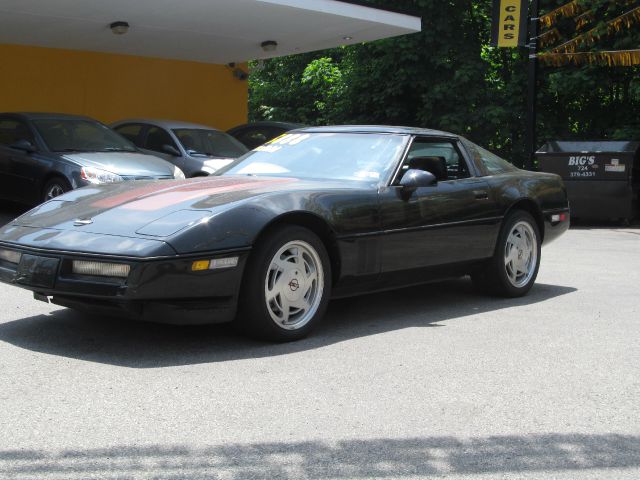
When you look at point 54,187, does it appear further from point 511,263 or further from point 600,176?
point 600,176

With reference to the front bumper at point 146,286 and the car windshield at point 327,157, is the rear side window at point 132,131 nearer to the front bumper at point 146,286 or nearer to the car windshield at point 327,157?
the car windshield at point 327,157

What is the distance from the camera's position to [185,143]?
14148 millimetres

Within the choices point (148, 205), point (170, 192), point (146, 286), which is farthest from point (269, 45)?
point (146, 286)

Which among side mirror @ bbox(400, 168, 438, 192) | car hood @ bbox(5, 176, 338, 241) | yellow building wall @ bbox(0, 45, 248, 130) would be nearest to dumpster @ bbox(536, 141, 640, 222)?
yellow building wall @ bbox(0, 45, 248, 130)

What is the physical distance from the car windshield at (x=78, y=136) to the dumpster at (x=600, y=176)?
7.09 meters

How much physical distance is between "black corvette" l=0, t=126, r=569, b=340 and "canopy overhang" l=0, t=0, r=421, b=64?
826 cm

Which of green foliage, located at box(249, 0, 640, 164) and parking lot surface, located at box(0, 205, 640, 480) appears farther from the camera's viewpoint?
green foliage, located at box(249, 0, 640, 164)

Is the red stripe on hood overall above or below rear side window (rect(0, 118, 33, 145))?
below

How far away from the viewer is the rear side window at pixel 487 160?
721cm

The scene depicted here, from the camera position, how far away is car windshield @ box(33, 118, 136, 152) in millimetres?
11898

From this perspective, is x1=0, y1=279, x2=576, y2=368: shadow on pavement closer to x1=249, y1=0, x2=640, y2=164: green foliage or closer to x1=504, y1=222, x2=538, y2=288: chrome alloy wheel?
x1=504, y1=222, x2=538, y2=288: chrome alloy wheel

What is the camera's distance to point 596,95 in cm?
2020

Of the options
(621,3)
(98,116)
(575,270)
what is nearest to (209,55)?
(98,116)

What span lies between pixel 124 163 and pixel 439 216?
19.7ft
